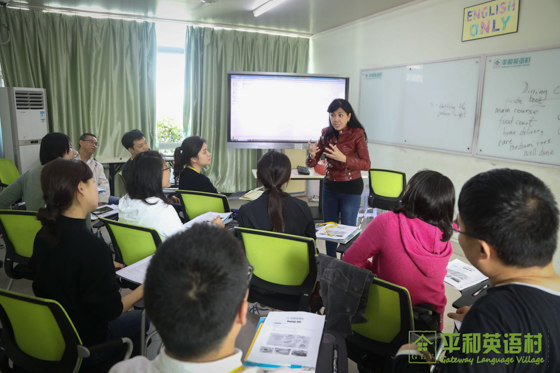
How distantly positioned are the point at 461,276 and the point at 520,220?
1032 mm

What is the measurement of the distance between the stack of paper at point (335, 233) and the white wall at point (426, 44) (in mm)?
1997

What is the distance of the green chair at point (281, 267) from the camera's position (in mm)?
1864

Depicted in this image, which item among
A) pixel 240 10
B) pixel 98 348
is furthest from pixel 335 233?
pixel 240 10

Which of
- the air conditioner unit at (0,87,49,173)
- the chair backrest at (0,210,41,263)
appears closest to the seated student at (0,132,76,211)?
the chair backrest at (0,210,41,263)

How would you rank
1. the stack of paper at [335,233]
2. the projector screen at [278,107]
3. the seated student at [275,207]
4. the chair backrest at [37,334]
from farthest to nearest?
the projector screen at [278,107] → the stack of paper at [335,233] → the seated student at [275,207] → the chair backrest at [37,334]

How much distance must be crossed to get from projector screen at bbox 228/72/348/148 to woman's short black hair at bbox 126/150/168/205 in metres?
3.13

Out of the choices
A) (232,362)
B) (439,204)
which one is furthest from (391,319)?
(232,362)

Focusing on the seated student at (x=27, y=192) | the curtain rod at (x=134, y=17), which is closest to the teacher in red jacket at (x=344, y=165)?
the seated student at (x=27, y=192)

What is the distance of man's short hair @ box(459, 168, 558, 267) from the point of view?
88 centimetres

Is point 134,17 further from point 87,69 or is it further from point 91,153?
point 91,153

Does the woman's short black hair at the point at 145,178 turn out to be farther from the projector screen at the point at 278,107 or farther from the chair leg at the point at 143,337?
the projector screen at the point at 278,107

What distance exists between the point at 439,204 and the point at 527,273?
68 centimetres

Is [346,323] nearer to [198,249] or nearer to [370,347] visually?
[370,347]

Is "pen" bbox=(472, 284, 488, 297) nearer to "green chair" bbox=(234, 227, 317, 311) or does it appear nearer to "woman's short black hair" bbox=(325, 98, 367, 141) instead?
"green chair" bbox=(234, 227, 317, 311)
